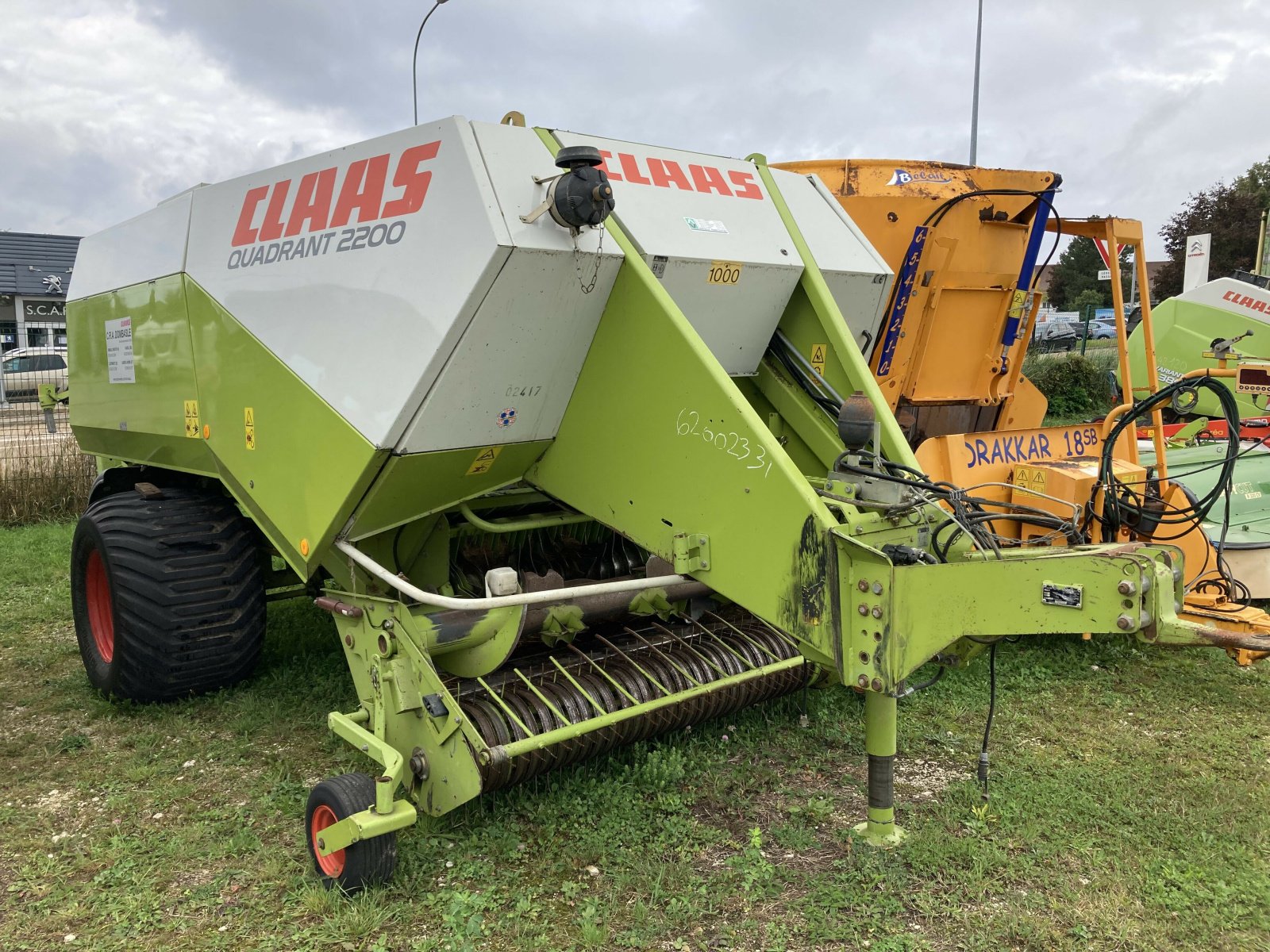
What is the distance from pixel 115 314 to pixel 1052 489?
16.3ft

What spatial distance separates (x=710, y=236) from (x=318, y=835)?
2.43m

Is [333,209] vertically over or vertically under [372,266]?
over

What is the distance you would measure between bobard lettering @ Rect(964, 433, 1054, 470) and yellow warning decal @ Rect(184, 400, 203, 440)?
12.9ft

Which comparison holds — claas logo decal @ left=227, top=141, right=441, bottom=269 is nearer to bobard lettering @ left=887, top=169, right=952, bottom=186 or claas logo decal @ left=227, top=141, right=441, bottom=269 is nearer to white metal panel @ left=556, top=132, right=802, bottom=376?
white metal panel @ left=556, top=132, right=802, bottom=376

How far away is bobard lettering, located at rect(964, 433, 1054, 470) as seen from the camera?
17.8ft

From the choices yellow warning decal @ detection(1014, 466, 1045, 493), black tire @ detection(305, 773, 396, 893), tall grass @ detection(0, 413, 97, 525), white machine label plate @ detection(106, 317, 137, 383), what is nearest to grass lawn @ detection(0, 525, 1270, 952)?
black tire @ detection(305, 773, 396, 893)

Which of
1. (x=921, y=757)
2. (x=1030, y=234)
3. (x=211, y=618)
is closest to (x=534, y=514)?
(x=211, y=618)

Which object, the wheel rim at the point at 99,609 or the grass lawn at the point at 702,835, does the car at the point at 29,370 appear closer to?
the wheel rim at the point at 99,609

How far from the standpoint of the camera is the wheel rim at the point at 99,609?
4855 mm

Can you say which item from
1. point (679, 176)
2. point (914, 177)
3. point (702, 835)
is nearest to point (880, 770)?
point (702, 835)

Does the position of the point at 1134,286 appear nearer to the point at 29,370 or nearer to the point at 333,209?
the point at 29,370

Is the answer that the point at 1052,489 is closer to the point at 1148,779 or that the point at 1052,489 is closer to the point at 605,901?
the point at 1148,779

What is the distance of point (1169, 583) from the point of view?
2467 mm

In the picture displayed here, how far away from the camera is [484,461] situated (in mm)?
3424
